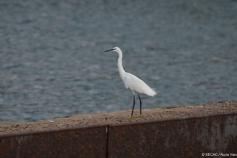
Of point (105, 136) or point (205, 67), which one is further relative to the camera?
point (205, 67)

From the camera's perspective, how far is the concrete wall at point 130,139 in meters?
8.11

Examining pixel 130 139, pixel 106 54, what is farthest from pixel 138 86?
pixel 106 54

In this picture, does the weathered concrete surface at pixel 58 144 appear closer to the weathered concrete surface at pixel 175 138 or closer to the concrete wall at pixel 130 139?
the concrete wall at pixel 130 139

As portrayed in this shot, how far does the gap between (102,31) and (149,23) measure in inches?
121

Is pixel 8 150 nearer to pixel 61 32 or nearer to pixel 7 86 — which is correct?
pixel 7 86

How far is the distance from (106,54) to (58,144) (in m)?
18.7

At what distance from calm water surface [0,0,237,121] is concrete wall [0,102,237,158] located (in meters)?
8.17

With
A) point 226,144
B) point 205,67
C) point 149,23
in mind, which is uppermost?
point 149,23

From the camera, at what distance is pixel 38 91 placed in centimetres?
2094

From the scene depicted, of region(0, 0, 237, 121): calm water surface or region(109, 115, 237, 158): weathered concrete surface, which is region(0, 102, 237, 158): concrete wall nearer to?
region(109, 115, 237, 158): weathered concrete surface

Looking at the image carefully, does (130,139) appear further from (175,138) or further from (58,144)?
(58,144)

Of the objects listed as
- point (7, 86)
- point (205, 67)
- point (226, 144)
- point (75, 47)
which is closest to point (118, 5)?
point (75, 47)

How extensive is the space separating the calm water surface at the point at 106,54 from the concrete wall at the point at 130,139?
8168 mm

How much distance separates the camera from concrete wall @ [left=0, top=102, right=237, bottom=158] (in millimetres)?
8109
